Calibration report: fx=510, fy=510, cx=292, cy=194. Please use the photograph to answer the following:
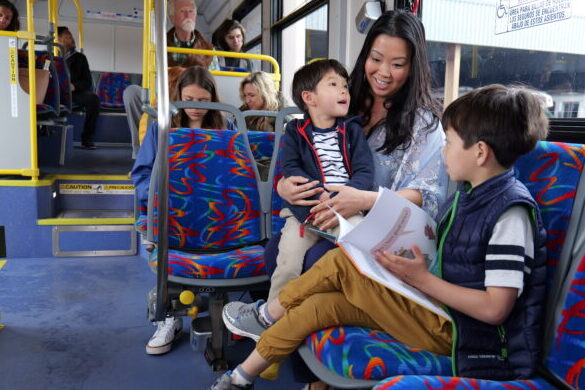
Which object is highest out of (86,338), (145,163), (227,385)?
(145,163)

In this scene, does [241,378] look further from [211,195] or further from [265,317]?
[211,195]

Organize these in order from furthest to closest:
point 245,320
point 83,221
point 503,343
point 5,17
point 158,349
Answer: point 5,17, point 83,221, point 158,349, point 245,320, point 503,343

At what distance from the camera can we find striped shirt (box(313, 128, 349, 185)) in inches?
69.7

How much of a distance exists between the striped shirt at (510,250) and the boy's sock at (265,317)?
28.9 inches

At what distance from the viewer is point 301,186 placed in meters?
1.70

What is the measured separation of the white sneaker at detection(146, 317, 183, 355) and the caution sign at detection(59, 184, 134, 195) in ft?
7.31

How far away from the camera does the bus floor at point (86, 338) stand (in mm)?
2111

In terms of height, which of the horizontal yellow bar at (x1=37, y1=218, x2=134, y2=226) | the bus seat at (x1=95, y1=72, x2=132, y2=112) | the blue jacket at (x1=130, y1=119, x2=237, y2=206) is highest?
the bus seat at (x1=95, y1=72, x2=132, y2=112)

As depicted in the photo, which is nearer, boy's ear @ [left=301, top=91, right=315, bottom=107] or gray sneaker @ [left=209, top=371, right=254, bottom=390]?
gray sneaker @ [left=209, top=371, right=254, bottom=390]

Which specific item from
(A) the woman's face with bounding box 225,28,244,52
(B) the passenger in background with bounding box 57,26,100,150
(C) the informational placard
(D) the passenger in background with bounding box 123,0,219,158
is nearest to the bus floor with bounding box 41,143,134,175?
(B) the passenger in background with bounding box 57,26,100,150

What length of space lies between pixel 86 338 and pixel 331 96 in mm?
1710

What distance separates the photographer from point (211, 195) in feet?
7.55

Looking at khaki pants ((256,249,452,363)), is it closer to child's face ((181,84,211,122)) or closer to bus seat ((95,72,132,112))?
child's face ((181,84,211,122))

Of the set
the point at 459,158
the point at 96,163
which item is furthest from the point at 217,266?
the point at 96,163
